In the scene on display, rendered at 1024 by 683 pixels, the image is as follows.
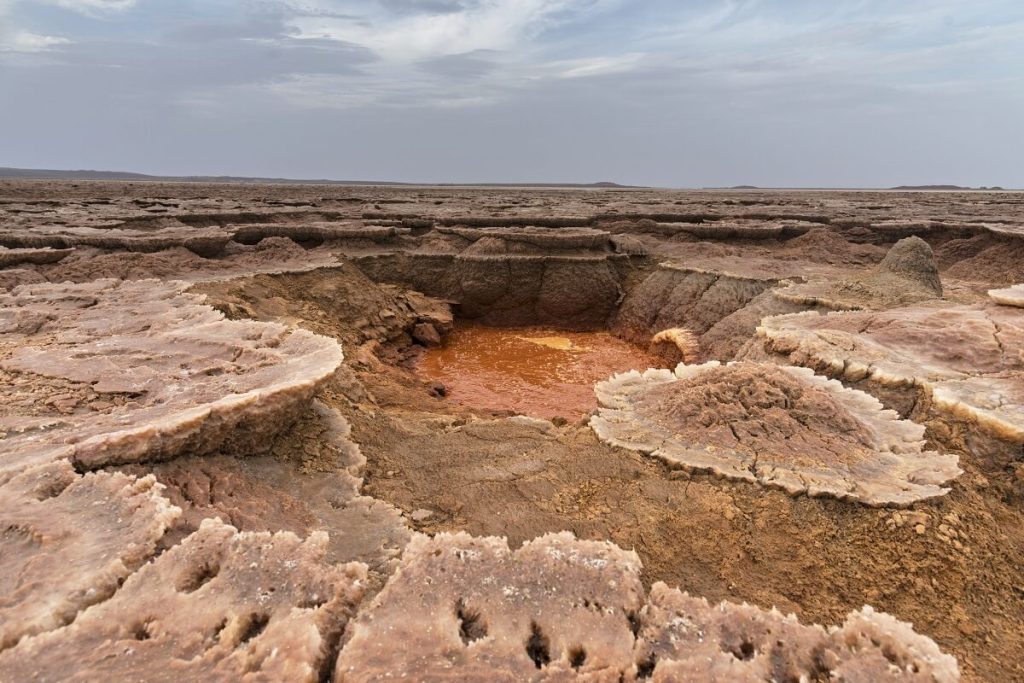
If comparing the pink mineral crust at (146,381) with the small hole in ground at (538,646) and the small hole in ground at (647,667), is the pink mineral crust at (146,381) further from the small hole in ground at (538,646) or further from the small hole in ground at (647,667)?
the small hole in ground at (647,667)

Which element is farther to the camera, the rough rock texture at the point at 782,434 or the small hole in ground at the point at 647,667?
the rough rock texture at the point at 782,434

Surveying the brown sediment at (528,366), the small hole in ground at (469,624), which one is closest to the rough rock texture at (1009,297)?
the brown sediment at (528,366)

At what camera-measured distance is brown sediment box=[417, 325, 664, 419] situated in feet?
23.9

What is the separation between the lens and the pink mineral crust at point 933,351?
12.7 feet

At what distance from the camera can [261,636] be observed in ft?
5.66

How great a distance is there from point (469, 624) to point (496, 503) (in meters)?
1.41

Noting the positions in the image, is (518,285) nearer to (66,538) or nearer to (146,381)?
(146,381)

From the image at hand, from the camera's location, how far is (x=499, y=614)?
1.92 metres

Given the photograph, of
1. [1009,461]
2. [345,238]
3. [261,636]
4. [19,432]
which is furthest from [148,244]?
[1009,461]

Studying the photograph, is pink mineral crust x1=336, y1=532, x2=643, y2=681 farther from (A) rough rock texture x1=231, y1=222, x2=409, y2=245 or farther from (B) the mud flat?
(A) rough rock texture x1=231, y1=222, x2=409, y2=245

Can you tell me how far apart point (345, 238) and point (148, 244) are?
123 inches

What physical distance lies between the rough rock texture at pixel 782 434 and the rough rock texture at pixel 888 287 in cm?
325

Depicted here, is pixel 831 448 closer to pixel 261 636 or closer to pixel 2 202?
pixel 261 636

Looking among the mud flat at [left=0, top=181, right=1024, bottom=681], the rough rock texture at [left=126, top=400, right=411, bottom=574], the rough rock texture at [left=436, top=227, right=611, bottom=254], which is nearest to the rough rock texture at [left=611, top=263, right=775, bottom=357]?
the rough rock texture at [left=436, top=227, right=611, bottom=254]
